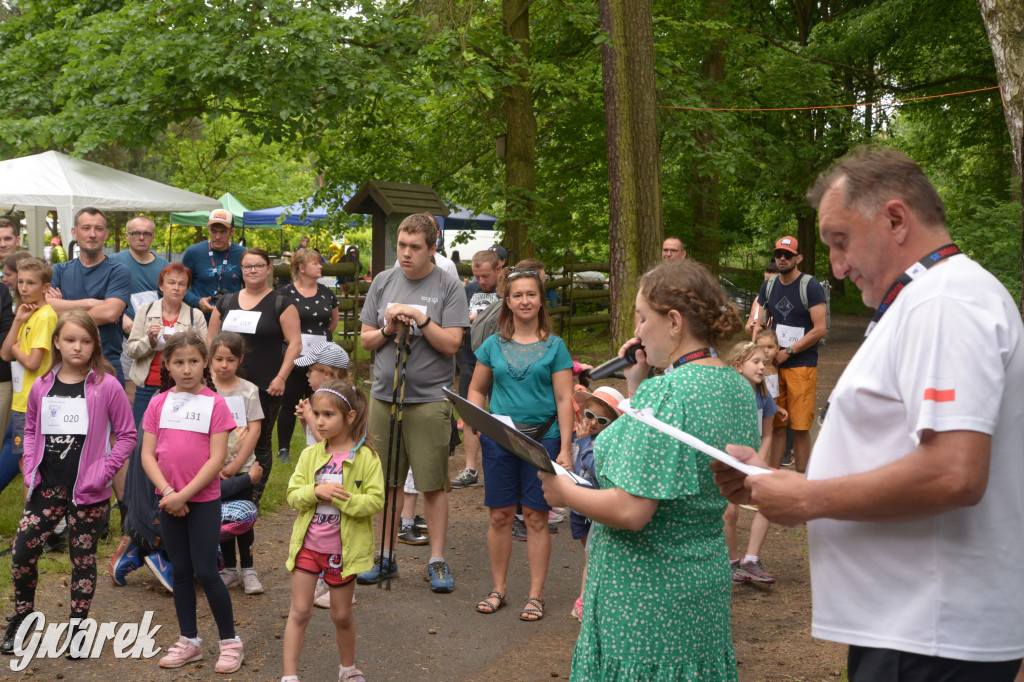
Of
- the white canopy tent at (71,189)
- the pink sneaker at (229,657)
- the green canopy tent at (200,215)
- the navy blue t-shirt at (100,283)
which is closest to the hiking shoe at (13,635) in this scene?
the pink sneaker at (229,657)

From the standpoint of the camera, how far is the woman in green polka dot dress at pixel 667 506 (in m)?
2.31

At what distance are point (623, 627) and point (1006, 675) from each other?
0.95m

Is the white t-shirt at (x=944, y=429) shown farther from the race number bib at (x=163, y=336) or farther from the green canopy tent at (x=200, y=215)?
the green canopy tent at (x=200, y=215)

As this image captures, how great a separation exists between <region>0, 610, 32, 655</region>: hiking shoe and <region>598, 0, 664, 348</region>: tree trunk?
6.15 metres

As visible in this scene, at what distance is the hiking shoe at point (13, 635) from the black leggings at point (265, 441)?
162 centimetres

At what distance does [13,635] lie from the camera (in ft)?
14.8

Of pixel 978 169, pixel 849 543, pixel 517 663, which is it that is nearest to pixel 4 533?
pixel 517 663

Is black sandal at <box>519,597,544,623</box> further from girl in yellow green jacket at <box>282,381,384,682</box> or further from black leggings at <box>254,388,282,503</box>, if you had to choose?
black leggings at <box>254,388,282,503</box>

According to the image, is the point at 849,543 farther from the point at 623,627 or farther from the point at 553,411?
the point at 553,411

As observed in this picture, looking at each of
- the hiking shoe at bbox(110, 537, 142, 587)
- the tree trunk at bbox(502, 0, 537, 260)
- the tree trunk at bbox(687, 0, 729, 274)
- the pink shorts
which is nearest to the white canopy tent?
the tree trunk at bbox(502, 0, 537, 260)

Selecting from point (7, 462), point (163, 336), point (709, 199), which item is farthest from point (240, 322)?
point (709, 199)

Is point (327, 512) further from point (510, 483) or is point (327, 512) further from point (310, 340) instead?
point (310, 340)

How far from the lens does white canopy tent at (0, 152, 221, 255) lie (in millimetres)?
9898

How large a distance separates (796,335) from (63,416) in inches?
215
